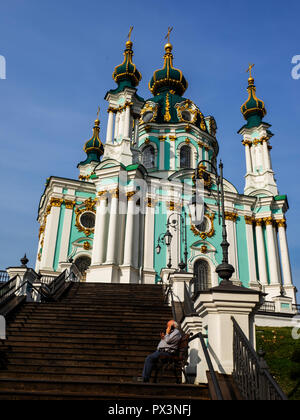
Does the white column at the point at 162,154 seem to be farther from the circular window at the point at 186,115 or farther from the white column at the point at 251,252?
the white column at the point at 251,252

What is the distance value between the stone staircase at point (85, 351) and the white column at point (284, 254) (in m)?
18.1

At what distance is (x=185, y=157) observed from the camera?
33.7 metres

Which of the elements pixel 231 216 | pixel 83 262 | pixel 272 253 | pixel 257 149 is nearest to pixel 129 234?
pixel 83 262

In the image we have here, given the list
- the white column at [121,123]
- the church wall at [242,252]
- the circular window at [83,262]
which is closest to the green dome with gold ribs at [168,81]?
the white column at [121,123]

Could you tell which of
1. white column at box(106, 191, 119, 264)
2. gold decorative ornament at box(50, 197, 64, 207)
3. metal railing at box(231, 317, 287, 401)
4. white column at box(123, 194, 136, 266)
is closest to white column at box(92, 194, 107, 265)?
white column at box(106, 191, 119, 264)

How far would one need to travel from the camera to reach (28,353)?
27.3 ft

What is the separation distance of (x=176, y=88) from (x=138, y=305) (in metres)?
31.0

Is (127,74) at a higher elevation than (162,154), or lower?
higher

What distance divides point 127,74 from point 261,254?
18262mm

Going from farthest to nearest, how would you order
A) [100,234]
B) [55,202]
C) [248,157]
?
[248,157], [55,202], [100,234]

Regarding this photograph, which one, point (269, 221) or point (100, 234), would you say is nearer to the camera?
point (100, 234)

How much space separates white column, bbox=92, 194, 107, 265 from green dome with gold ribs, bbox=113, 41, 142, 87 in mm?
11020

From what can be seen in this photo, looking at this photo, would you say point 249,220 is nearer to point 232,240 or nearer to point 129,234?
point 232,240
